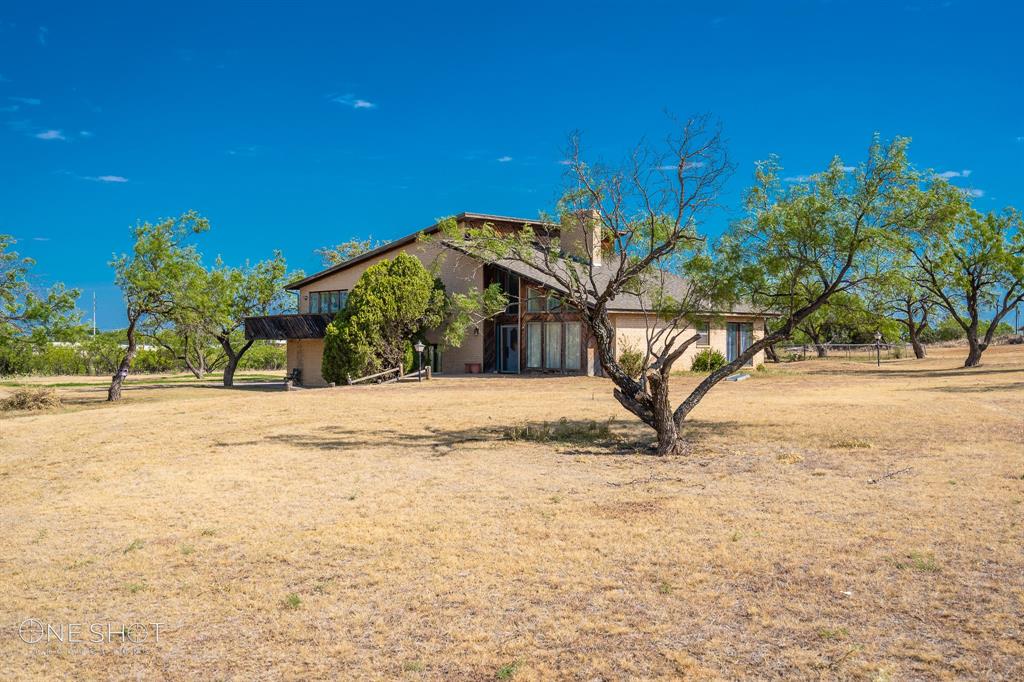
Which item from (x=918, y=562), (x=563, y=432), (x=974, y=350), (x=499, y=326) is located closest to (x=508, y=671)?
(x=918, y=562)

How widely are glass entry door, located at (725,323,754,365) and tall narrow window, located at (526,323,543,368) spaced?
32.6 ft

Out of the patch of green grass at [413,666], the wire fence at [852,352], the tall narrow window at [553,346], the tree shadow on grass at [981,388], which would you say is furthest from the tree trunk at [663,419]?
the wire fence at [852,352]

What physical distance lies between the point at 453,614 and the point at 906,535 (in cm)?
479

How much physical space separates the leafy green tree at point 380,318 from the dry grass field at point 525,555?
16.8m

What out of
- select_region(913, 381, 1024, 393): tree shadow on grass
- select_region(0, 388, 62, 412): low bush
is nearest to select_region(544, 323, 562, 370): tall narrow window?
select_region(913, 381, 1024, 393): tree shadow on grass

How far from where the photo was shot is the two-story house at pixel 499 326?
32625 mm

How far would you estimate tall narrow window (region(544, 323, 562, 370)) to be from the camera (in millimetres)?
33531

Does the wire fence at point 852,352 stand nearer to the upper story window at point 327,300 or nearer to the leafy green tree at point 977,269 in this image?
the leafy green tree at point 977,269

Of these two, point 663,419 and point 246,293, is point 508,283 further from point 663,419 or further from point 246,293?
point 663,419

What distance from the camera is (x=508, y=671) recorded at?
194 inches

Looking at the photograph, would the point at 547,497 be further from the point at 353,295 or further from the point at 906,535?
the point at 353,295

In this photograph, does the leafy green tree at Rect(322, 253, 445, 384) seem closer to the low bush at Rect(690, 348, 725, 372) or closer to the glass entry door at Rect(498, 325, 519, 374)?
the glass entry door at Rect(498, 325, 519, 374)

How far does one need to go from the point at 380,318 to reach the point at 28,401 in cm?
1308

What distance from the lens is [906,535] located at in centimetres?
771
